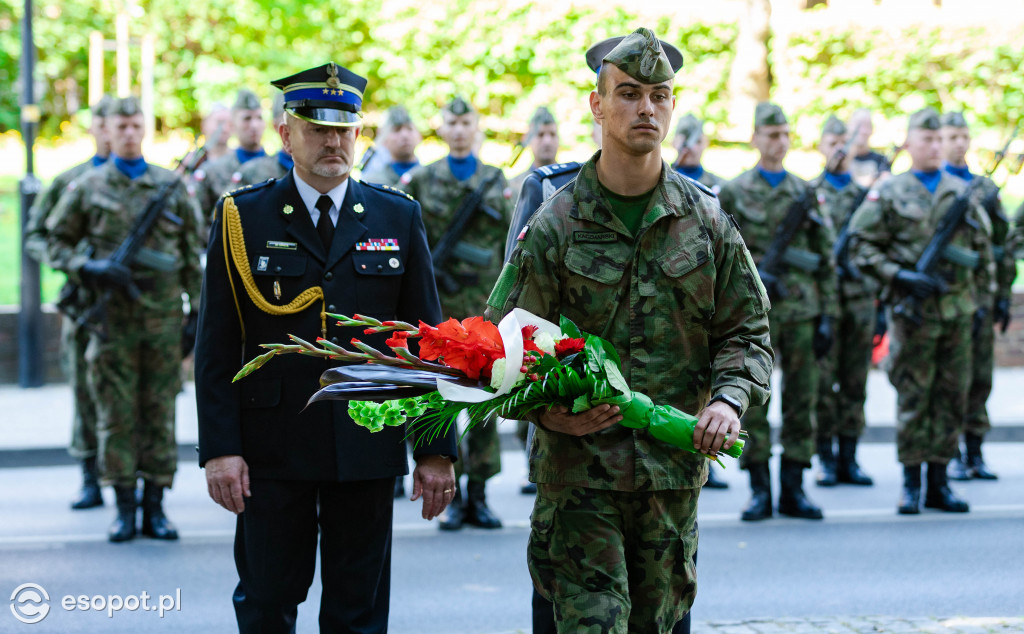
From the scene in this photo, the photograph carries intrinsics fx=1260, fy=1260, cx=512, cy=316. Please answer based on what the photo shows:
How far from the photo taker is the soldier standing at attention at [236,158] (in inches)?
387

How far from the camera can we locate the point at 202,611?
18.9 feet

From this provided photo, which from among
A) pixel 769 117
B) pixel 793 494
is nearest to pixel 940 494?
pixel 793 494

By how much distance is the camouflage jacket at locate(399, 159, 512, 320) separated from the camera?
820 cm

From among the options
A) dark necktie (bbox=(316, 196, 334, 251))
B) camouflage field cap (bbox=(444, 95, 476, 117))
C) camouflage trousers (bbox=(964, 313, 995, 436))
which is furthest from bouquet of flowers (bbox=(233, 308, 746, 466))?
camouflage trousers (bbox=(964, 313, 995, 436))

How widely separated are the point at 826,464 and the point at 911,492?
1.15 metres

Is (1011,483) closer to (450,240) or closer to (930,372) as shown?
(930,372)

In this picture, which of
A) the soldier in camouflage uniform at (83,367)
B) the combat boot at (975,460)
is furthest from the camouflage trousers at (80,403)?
the combat boot at (975,460)

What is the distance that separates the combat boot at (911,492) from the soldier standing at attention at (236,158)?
209 inches

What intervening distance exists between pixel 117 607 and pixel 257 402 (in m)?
2.28

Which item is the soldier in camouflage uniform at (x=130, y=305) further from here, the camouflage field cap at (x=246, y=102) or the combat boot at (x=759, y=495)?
the combat boot at (x=759, y=495)

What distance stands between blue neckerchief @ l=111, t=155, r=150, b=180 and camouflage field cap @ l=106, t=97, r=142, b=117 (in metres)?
0.27

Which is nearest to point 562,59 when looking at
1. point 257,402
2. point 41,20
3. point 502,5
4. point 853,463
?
point 502,5

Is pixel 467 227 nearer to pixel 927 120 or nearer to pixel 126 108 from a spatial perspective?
pixel 126 108

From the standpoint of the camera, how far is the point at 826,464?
9000 mm
